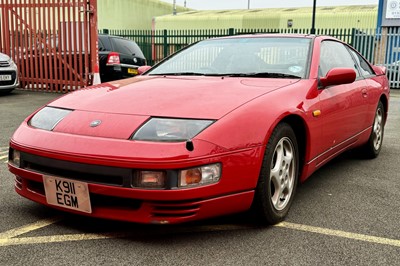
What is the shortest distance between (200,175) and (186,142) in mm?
190

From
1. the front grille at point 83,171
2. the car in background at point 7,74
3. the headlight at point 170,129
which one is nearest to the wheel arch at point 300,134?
the headlight at point 170,129

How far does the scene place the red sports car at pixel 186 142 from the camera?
7.52 feet

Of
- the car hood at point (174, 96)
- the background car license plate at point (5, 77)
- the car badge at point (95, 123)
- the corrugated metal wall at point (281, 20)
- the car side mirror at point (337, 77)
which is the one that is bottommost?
the background car license plate at point (5, 77)

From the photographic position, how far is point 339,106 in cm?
352

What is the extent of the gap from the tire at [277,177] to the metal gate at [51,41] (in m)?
7.67

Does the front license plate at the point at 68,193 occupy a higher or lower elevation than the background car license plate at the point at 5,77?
higher

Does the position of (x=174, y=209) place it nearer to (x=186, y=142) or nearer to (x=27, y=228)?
(x=186, y=142)

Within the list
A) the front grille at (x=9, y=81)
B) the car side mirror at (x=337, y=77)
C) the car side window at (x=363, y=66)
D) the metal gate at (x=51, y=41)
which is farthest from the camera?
the metal gate at (x=51, y=41)

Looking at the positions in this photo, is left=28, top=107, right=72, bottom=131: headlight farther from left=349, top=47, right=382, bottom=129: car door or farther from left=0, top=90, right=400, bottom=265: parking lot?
left=349, top=47, right=382, bottom=129: car door

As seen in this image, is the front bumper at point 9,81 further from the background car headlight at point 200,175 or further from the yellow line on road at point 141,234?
the background car headlight at point 200,175

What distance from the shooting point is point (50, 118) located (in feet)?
9.16

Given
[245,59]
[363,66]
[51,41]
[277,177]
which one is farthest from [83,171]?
[51,41]

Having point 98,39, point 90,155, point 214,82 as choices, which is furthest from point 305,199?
point 98,39

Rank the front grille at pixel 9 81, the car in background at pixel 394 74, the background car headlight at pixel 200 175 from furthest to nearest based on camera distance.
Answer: the car in background at pixel 394 74 → the front grille at pixel 9 81 → the background car headlight at pixel 200 175
